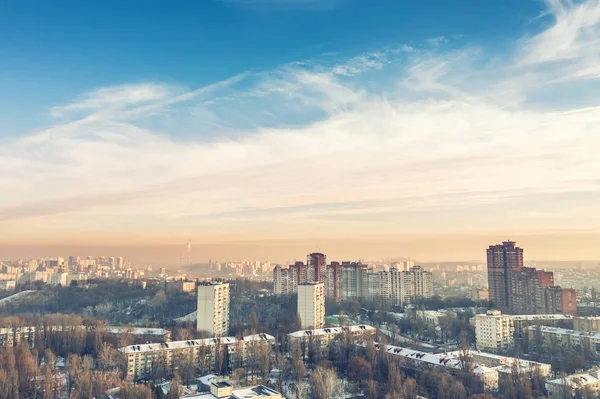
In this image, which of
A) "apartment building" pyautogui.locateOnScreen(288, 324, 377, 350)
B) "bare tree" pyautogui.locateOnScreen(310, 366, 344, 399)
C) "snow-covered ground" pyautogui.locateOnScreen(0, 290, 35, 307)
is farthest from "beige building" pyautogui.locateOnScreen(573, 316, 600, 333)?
"snow-covered ground" pyautogui.locateOnScreen(0, 290, 35, 307)

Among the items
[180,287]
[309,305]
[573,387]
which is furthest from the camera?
[180,287]

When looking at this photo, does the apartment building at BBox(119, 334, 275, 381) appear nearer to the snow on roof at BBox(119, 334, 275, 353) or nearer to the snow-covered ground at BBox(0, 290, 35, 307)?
the snow on roof at BBox(119, 334, 275, 353)

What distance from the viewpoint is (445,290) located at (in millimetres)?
35688

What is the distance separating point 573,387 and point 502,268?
1247cm

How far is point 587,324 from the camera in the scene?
15375 mm

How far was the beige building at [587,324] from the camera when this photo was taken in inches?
601

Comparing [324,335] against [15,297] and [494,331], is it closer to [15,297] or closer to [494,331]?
[494,331]

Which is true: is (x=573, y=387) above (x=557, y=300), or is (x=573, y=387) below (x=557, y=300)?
below

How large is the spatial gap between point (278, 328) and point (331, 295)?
8995 millimetres

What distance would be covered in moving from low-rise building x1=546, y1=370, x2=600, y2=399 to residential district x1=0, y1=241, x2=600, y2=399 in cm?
3

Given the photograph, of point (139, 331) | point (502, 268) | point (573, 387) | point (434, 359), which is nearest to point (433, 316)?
point (502, 268)

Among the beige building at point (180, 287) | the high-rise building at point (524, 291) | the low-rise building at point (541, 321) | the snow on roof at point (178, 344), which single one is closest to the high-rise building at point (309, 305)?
the snow on roof at point (178, 344)

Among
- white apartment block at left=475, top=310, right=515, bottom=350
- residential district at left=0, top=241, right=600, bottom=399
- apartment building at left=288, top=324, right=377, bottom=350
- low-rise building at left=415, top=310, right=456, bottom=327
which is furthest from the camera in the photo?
low-rise building at left=415, top=310, right=456, bottom=327

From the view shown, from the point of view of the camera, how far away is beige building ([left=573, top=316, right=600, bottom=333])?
1527 centimetres
